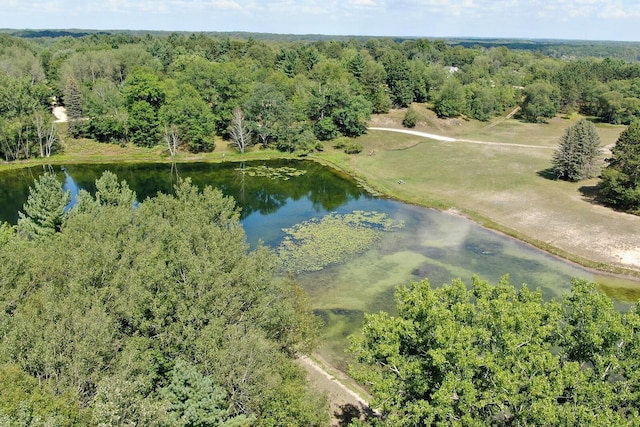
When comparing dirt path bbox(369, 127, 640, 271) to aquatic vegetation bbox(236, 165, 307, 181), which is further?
aquatic vegetation bbox(236, 165, 307, 181)

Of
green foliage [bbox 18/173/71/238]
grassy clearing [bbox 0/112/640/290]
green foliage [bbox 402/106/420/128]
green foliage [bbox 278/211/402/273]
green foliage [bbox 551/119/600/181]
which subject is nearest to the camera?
green foliage [bbox 18/173/71/238]

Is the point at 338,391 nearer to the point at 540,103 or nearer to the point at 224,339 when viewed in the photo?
the point at 224,339

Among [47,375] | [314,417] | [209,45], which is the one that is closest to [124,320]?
[47,375]

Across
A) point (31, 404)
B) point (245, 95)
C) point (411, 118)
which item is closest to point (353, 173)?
point (245, 95)

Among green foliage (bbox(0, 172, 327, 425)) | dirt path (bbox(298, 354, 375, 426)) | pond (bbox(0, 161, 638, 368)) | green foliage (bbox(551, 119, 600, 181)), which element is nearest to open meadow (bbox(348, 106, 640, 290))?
green foliage (bbox(551, 119, 600, 181))

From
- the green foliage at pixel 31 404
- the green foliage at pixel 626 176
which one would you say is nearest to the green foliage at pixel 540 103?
the green foliage at pixel 626 176

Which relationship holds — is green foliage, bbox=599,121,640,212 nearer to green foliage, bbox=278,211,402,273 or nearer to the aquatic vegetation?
green foliage, bbox=278,211,402,273

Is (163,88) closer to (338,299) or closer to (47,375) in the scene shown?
(338,299)
